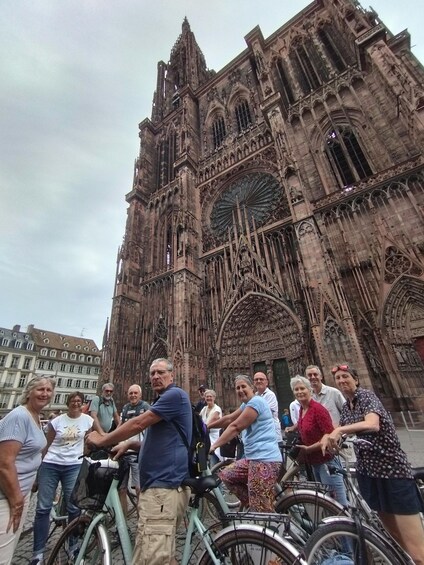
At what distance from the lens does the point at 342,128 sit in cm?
1353

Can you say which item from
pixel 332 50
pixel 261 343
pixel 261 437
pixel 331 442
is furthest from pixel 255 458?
pixel 332 50

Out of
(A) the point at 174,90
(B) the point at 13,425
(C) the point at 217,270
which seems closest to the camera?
(B) the point at 13,425

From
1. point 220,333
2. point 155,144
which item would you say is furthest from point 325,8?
point 220,333

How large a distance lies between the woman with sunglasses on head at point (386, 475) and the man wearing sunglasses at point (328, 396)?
134 cm

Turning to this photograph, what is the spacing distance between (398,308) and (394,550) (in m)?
9.33

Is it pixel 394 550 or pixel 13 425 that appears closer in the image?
pixel 394 550

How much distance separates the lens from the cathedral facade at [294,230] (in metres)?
9.19

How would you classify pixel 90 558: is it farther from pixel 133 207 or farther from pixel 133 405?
pixel 133 207

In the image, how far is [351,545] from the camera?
1791 millimetres

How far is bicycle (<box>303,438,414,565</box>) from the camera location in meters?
1.64

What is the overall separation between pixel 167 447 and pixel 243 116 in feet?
75.1

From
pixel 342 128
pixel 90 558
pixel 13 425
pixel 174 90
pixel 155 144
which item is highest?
pixel 174 90

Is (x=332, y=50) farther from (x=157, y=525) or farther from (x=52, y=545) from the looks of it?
(x=52, y=545)

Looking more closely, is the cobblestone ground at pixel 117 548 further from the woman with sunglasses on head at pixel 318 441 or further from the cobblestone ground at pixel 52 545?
the woman with sunglasses on head at pixel 318 441
